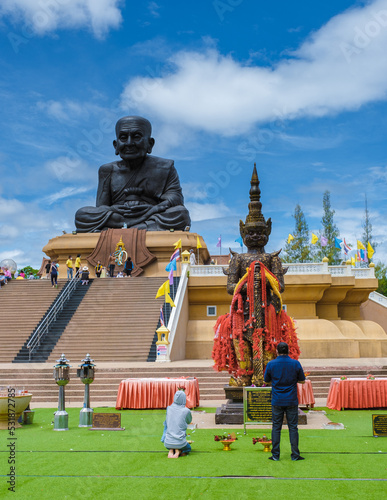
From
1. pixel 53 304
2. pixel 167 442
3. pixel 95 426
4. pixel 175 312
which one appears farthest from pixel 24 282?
pixel 167 442

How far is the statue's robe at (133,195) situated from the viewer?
2662 centimetres

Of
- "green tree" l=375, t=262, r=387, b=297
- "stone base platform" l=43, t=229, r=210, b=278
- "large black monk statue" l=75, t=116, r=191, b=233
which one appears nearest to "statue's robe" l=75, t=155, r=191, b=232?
"large black monk statue" l=75, t=116, r=191, b=233

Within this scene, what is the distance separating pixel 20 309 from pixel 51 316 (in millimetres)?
1461

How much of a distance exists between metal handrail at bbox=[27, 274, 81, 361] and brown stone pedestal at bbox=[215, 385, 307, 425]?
27.6 feet

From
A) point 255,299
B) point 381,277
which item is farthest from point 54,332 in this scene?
point 381,277

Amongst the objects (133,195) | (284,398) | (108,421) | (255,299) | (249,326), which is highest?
(133,195)

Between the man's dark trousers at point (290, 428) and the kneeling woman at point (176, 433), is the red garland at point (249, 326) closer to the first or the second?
the kneeling woman at point (176, 433)

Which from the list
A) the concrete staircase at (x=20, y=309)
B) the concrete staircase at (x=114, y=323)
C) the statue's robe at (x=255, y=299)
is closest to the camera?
the statue's robe at (x=255, y=299)

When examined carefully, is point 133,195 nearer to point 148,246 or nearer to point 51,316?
point 148,246

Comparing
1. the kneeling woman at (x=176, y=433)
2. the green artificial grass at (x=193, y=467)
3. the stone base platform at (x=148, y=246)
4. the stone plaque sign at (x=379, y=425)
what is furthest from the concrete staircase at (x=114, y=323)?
the kneeling woman at (x=176, y=433)

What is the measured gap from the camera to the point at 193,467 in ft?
19.0

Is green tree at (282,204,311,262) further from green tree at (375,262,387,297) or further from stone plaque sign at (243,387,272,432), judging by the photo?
stone plaque sign at (243,387,272,432)

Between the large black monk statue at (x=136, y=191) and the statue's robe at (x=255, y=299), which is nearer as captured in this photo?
the statue's robe at (x=255, y=299)

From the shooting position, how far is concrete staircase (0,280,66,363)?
53.4ft
